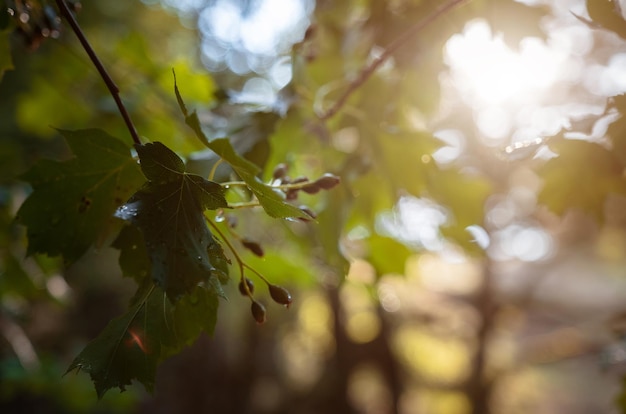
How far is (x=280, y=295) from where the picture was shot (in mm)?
604

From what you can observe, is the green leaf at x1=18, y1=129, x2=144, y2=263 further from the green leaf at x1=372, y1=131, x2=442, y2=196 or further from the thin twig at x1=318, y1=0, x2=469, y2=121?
the green leaf at x1=372, y1=131, x2=442, y2=196

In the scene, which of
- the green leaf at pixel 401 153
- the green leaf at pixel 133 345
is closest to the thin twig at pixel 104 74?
the green leaf at pixel 133 345

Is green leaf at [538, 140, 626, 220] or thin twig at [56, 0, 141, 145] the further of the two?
green leaf at [538, 140, 626, 220]

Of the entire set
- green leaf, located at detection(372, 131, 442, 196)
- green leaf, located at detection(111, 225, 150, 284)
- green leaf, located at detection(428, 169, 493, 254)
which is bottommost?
green leaf, located at detection(428, 169, 493, 254)

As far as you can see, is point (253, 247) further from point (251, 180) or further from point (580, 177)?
point (580, 177)

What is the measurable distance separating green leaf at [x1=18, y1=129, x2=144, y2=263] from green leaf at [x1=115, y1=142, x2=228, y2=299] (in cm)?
18

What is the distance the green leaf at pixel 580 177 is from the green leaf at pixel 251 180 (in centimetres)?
46

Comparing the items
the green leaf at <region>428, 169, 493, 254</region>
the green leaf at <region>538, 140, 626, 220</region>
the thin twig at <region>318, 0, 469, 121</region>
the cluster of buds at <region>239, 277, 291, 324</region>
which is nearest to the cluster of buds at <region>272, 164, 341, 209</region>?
the cluster of buds at <region>239, 277, 291, 324</region>

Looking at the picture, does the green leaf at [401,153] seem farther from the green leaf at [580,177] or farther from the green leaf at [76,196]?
the green leaf at [76,196]

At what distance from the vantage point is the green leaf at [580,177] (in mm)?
875

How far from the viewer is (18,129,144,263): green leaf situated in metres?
0.67

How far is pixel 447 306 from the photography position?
5547 mm

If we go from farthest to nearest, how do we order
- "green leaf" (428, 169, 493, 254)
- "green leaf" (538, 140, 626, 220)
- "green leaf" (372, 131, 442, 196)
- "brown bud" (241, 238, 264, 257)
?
1. "green leaf" (428, 169, 493, 254)
2. "green leaf" (372, 131, 442, 196)
3. "green leaf" (538, 140, 626, 220)
4. "brown bud" (241, 238, 264, 257)

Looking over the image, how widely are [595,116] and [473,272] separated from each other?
4.83 m
